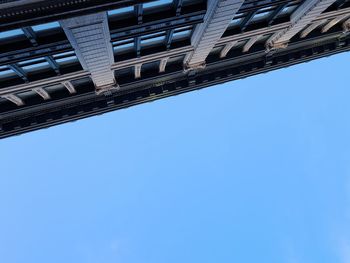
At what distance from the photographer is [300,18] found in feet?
89.8

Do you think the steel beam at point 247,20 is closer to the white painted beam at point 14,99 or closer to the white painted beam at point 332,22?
the white painted beam at point 332,22

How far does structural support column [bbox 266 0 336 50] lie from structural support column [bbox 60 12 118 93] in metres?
13.5

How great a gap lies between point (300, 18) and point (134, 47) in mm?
12186

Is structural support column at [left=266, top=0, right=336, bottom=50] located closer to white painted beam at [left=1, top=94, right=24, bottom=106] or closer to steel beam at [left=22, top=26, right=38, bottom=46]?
steel beam at [left=22, top=26, right=38, bottom=46]

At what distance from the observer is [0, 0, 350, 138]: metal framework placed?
18.2 metres

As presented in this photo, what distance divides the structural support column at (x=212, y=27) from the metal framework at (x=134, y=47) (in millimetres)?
80

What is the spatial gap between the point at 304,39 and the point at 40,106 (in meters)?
23.1

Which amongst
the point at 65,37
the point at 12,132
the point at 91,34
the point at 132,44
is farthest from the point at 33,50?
the point at 12,132

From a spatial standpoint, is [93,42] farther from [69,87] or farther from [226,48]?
[226,48]

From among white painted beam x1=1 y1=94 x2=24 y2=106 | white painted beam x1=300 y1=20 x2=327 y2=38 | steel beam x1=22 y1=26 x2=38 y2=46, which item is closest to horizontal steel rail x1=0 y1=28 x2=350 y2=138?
white painted beam x1=300 y1=20 x2=327 y2=38

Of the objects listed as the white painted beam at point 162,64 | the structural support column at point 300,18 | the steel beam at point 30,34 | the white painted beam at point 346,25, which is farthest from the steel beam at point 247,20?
the steel beam at point 30,34

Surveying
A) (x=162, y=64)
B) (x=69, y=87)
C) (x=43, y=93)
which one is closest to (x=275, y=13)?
(x=162, y=64)

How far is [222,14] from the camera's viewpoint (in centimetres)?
2181

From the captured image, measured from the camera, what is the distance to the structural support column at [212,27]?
20844mm
